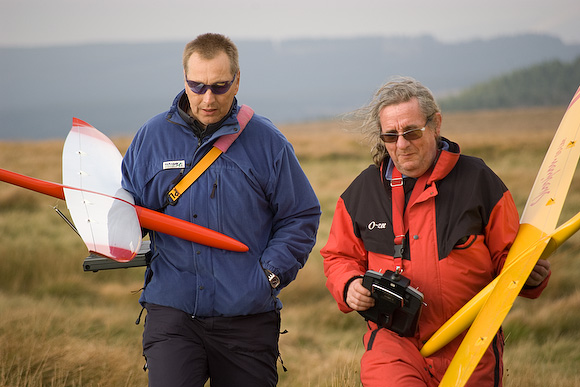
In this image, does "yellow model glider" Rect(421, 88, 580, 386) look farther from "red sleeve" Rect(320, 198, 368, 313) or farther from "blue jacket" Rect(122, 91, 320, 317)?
"blue jacket" Rect(122, 91, 320, 317)

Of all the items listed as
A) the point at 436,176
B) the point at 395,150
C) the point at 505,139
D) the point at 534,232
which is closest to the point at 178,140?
the point at 395,150

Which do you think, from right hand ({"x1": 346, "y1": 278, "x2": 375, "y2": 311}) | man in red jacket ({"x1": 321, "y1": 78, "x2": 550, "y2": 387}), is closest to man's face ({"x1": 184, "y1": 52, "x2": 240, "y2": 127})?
man in red jacket ({"x1": 321, "y1": 78, "x2": 550, "y2": 387})

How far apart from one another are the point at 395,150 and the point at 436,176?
27cm

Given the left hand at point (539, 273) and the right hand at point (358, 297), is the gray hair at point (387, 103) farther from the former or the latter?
the left hand at point (539, 273)

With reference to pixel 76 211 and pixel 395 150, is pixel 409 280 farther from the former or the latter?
pixel 76 211

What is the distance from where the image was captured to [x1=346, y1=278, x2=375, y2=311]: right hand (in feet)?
11.2

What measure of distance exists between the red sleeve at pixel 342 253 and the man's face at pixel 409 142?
1.53 ft

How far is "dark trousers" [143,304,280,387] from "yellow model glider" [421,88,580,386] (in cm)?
103

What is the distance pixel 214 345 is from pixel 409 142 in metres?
1.69

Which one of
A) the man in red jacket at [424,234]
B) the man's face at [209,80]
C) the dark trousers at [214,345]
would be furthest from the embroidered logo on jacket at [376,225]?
the man's face at [209,80]

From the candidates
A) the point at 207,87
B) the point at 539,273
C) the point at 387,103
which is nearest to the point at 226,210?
the point at 207,87

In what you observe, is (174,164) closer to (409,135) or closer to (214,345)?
(214,345)

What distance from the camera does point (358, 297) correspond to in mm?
3438

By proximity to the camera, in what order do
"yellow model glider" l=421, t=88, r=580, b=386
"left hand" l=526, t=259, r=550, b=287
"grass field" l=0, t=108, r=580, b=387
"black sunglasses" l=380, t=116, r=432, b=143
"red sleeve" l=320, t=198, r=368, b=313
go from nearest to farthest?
"yellow model glider" l=421, t=88, r=580, b=386 < "left hand" l=526, t=259, r=550, b=287 < "black sunglasses" l=380, t=116, r=432, b=143 < "red sleeve" l=320, t=198, r=368, b=313 < "grass field" l=0, t=108, r=580, b=387
